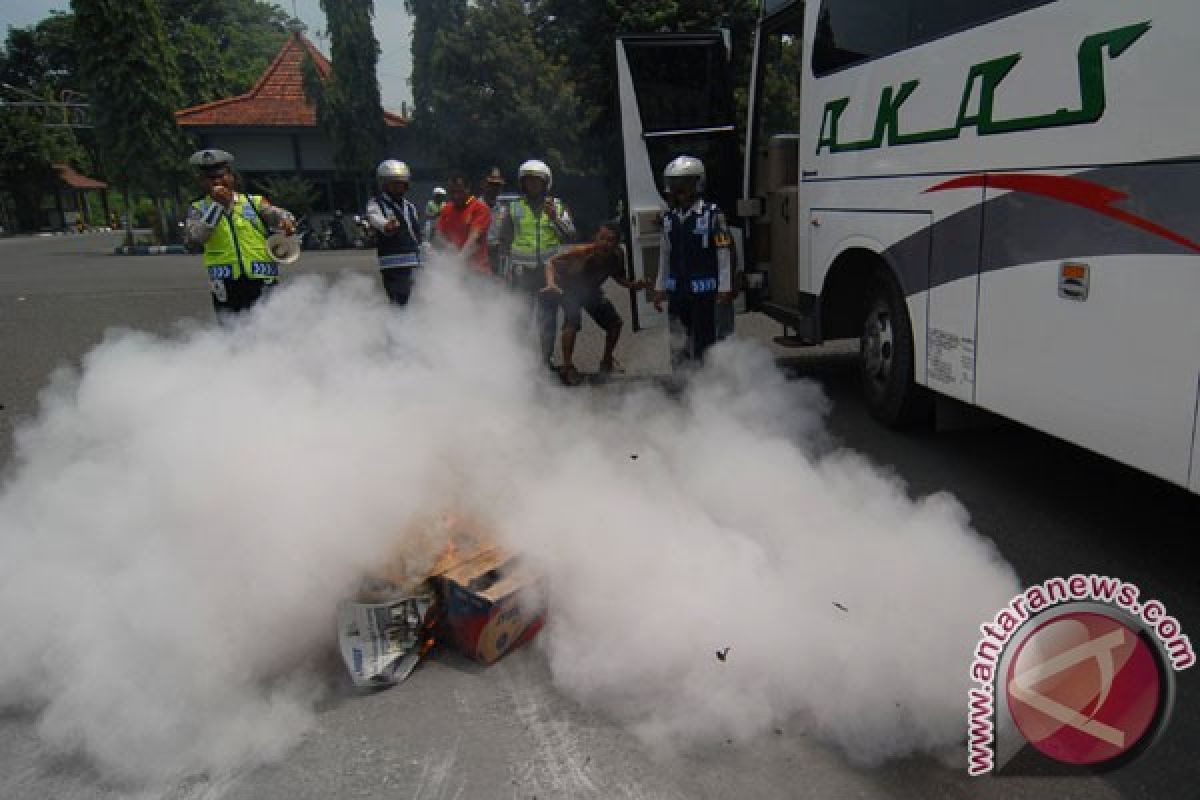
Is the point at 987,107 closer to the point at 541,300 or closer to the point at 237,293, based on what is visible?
the point at 541,300

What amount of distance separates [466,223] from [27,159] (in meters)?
56.8

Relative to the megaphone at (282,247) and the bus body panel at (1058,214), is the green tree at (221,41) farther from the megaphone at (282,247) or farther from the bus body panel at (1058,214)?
the bus body panel at (1058,214)

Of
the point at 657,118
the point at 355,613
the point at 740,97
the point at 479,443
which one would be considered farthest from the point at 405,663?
the point at 740,97

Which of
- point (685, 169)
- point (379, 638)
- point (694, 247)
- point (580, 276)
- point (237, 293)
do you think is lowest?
point (379, 638)

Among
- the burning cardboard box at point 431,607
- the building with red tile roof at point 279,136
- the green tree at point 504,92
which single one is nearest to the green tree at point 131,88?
the building with red tile roof at point 279,136

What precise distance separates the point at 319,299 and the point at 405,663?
1801 mm

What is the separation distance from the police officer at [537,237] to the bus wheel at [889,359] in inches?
98.9

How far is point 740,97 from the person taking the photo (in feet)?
54.5

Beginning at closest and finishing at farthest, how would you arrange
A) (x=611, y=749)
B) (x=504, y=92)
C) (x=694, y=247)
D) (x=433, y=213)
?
(x=611, y=749) → (x=694, y=247) → (x=433, y=213) → (x=504, y=92)

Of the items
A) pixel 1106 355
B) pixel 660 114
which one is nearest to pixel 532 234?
pixel 660 114

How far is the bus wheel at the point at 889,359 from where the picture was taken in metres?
4.71

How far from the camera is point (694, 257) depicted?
5.30m

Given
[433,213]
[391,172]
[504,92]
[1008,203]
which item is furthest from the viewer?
[504,92]

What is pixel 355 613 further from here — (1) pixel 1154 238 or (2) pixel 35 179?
(2) pixel 35 179
